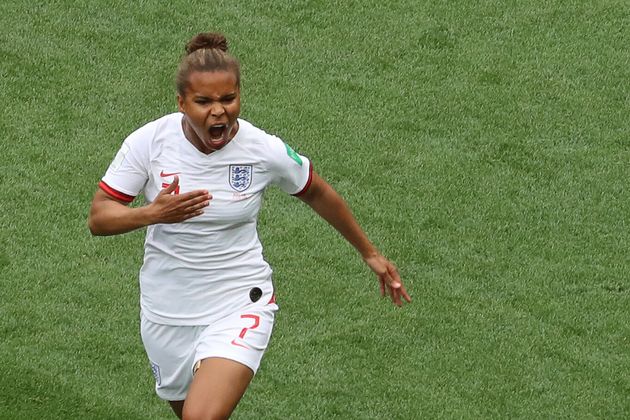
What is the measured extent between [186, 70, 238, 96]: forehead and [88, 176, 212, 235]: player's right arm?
40cm

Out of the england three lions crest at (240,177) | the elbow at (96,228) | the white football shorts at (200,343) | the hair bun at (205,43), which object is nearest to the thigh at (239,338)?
the white football shorts at (200,343)

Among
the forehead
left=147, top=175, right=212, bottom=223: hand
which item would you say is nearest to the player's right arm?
left=147, top=175, right=212, bottom=223: hand

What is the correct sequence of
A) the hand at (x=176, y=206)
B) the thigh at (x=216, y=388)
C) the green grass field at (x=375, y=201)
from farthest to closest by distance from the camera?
the green grass field at (x=375, y=201) < the thigh at (x=216, y=388) < the hand at (x=176, y=206)

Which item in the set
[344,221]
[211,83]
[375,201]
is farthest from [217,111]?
[375,201]

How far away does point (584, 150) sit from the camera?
10.5 meters

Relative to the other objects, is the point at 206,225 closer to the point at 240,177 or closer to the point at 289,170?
the point at 240,177

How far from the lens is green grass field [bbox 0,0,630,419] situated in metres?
8.30

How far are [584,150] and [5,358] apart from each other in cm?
452

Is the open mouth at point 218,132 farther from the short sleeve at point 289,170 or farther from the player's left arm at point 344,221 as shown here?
the player's left arm at point 344,221

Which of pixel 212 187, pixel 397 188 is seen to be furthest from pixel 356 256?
pixel 212 187

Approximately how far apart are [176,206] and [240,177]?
64cm

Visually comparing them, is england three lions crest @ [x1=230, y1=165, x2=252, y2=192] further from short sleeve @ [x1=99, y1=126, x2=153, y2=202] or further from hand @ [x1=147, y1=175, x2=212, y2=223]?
hand @ [x1=147, y1=175, x2=212, y2=223]

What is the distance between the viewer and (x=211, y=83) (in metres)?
6.30

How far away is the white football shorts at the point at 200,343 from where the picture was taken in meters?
6.53
